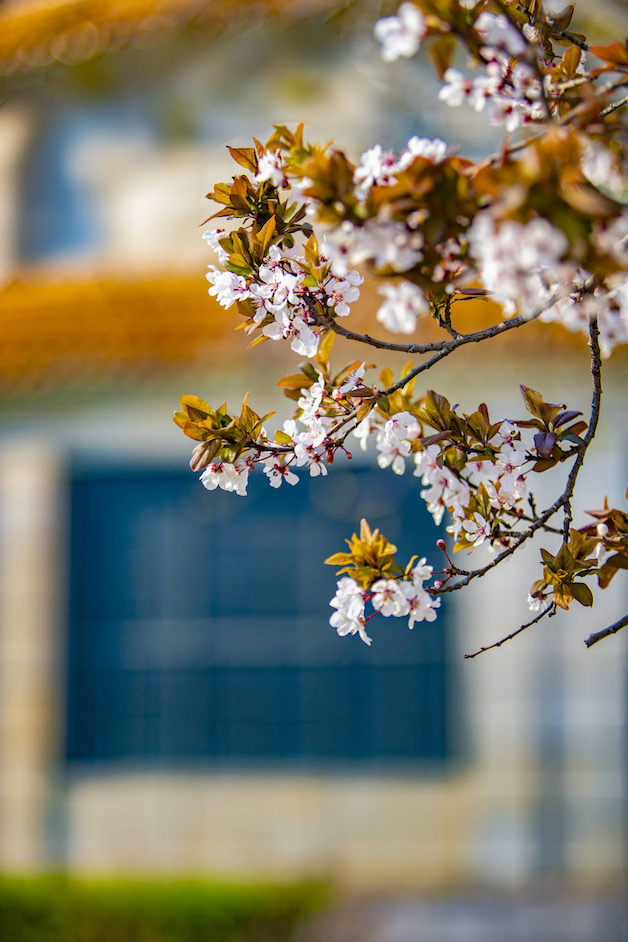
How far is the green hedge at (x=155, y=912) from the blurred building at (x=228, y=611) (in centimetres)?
82

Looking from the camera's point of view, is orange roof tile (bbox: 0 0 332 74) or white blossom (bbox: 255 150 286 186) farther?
orange roof tile (bbox: 0 0 332 74)

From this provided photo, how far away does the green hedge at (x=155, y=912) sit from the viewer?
5.11 m

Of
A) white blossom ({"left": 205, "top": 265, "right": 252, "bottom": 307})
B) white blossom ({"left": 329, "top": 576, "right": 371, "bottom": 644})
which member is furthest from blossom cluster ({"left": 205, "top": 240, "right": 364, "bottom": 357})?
white blossom ({"left": 329, "top": 576, "right": 371, "bottom": 644})

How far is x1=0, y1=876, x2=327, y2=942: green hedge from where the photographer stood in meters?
5.11

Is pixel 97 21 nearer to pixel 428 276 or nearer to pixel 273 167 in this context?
pixel 273 167

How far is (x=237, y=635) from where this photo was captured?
21.1 feet

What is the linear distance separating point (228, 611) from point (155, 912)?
1.87 metres

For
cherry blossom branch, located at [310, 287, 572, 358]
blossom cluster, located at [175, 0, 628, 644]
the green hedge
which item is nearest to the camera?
blossom cluster, located at [175, 0, 628, 644]

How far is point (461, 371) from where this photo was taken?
A: 6160mm

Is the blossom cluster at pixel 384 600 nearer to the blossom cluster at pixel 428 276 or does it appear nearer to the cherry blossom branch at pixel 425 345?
the blossom cluster at pixel 428 276

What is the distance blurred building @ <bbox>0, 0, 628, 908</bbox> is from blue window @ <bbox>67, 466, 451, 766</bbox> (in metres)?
0.01

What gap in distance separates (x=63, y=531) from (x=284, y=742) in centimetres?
191

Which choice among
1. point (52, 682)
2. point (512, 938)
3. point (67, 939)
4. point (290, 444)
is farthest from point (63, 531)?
point (290, 444)

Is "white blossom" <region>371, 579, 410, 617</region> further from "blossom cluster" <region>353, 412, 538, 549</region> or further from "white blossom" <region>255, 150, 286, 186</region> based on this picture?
"white blossom" <region>255, 150, 286, 186</region>
